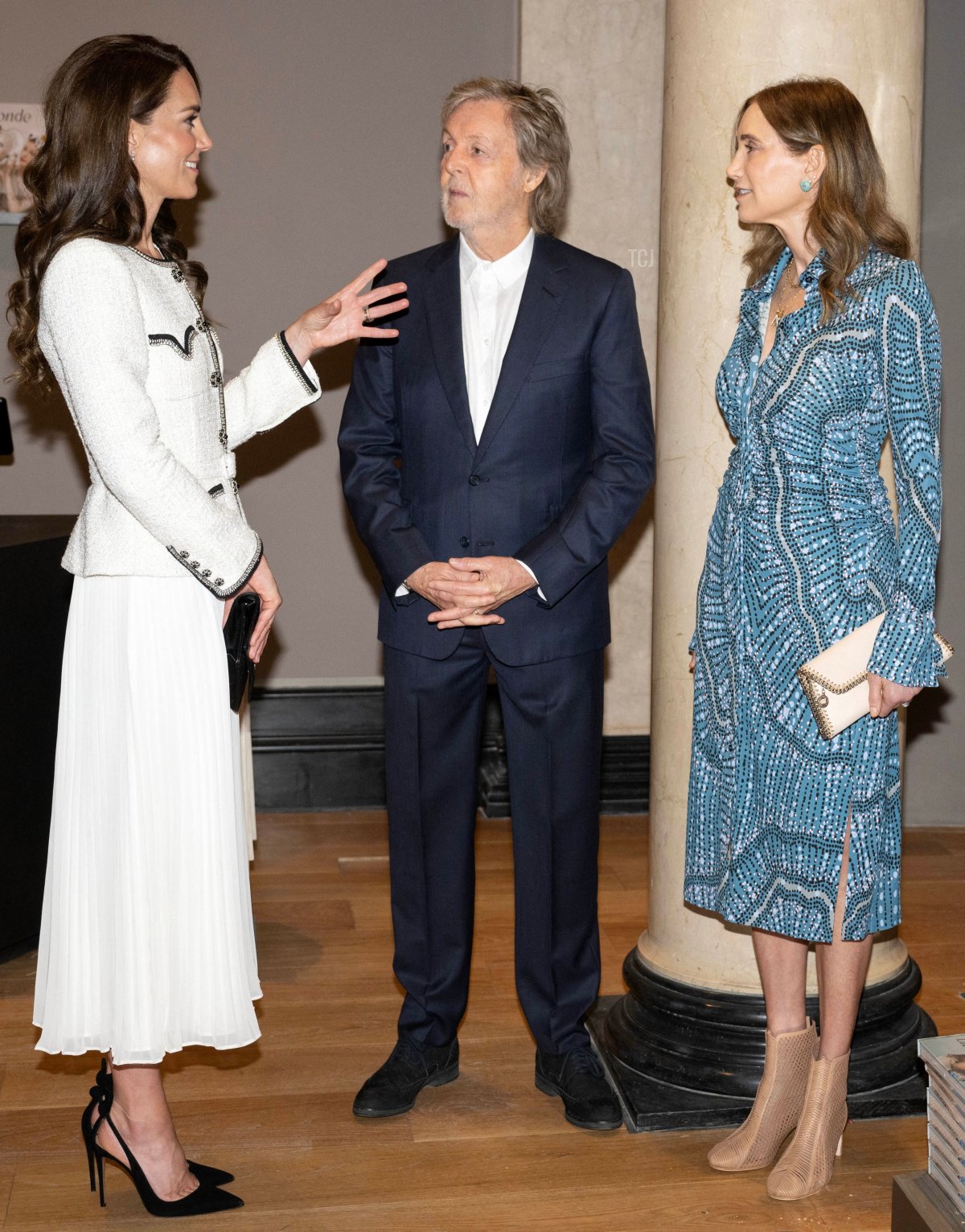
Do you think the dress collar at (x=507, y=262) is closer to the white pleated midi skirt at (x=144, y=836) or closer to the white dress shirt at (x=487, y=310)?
the white dress shirt at (x=487, y=310)

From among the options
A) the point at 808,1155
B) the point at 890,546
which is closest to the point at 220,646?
the point at 890,546

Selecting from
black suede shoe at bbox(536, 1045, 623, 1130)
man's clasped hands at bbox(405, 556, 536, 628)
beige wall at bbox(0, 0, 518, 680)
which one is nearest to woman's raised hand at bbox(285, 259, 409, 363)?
man's clasped hands at bbox(405, 556, 536, 628)

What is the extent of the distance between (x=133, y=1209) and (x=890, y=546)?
178 centimetres

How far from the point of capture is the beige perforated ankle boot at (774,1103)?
2598mm

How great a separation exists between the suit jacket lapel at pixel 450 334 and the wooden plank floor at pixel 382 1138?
1.35 m

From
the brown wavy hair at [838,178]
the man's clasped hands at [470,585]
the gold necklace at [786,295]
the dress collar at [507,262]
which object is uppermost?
the brown wavy hair at [838,178]

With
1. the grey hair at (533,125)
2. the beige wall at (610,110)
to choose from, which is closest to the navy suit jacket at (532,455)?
the grey hair at (533,125)

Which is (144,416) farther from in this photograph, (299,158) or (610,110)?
(610,110)

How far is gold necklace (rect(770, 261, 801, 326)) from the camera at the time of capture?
8.22 ft

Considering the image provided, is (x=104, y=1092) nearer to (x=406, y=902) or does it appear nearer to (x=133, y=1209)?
(x=133, y=1209)

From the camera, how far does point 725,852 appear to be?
2617 mm

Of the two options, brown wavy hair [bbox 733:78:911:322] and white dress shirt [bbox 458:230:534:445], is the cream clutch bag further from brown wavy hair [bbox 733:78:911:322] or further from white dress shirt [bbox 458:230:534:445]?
white dress shirt [bbox 458:230:534:445]

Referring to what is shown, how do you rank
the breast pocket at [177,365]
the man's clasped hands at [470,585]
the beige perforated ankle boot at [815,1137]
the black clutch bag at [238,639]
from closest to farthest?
the breast pocket at [177,365] < the black clutch bag at [238,639] < the beige perforated ankle boot at [815,1137] < the man's clasped hands at [470,585]

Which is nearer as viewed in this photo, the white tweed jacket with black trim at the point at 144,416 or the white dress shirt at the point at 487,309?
the white tweed jacket with black trim at the point at 144,416
